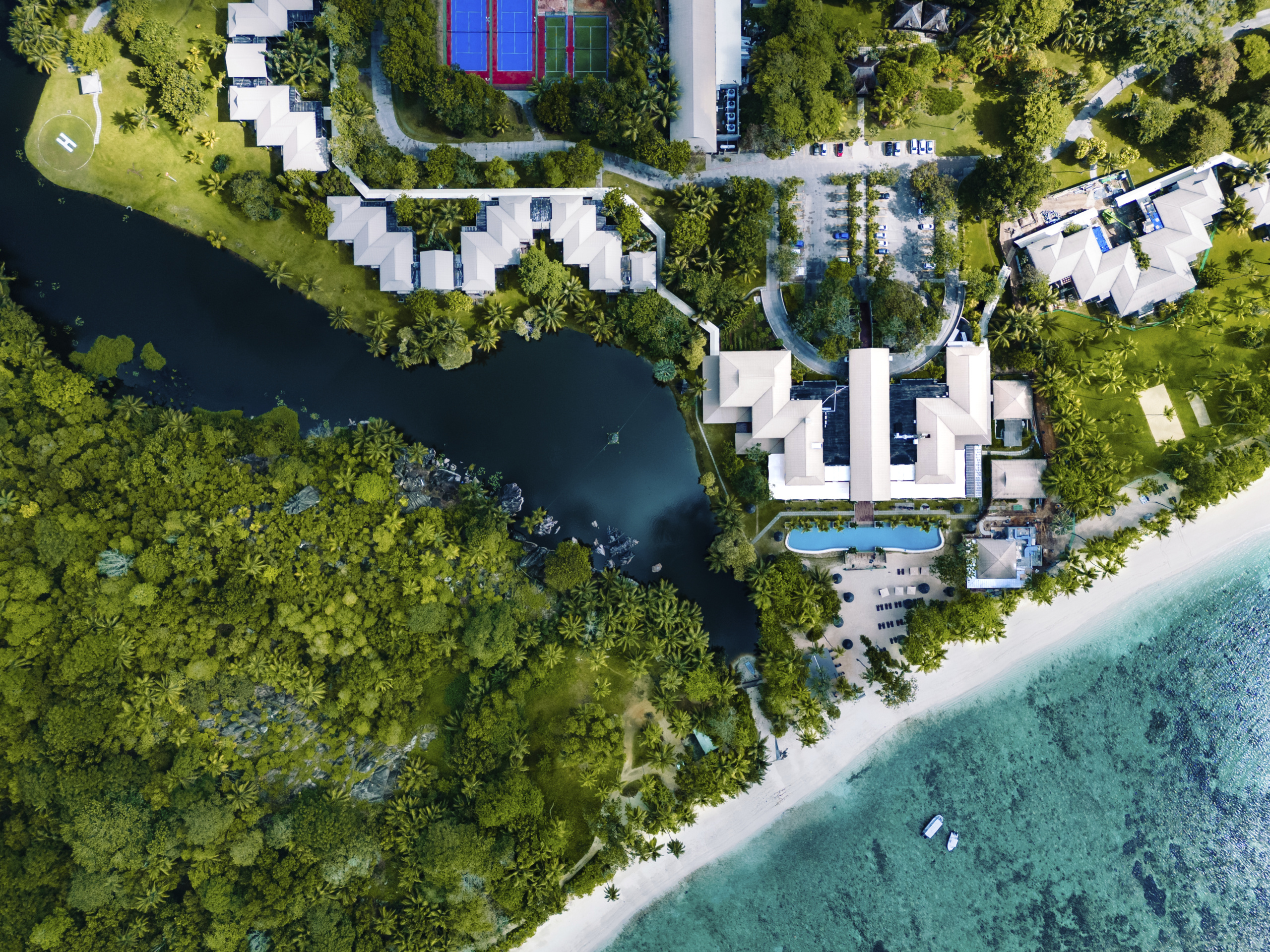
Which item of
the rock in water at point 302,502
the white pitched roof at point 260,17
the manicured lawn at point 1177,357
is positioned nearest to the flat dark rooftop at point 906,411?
the manicured lawn at point 1177,357

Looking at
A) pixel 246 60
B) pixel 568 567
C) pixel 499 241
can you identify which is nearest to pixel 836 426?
pixel 568 567

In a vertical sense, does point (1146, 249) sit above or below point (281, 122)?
below

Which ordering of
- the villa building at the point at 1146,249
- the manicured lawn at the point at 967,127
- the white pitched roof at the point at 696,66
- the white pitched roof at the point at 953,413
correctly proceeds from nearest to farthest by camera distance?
the white pitched roof at the point at 696,66 < the white pitched roof at the point at 953,413 < the villa building at the point at 1146,249 < the manicured lawn at the point at 967,127

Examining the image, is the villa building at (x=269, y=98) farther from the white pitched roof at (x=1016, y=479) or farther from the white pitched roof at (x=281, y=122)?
the white pitched roof at (x=1016, y=479)

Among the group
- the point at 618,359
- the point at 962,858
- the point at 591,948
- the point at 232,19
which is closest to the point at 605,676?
the point at 591,948

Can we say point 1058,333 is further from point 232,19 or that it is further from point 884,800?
point 232,19

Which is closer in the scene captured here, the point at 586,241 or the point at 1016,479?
the point at 586,241

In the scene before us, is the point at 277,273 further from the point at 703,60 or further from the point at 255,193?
the point at 703,60
